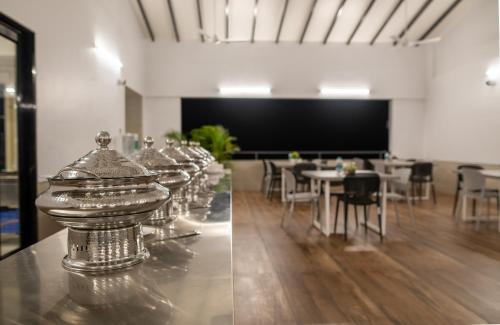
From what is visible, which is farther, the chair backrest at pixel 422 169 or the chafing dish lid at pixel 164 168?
the chair backrest at pixel 422 169

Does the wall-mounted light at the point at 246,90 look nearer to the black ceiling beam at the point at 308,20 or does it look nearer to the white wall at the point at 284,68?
the white wall at the point at 284,68

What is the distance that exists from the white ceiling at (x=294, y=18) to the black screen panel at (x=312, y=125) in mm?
1648

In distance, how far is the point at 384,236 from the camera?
5.54 metres

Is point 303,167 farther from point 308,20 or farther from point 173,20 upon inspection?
point 173,20

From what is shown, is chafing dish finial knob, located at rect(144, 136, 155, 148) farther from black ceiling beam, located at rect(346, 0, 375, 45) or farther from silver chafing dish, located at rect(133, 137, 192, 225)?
black ceiling beam, located at rect(346, 0, 375, 45)

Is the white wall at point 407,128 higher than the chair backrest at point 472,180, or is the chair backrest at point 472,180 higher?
the white wall at point 407,128

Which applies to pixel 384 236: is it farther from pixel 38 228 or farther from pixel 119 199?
pixel 119 199

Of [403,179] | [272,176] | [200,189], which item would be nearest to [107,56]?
[272,176]

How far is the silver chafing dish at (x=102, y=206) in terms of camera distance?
0.94 meters

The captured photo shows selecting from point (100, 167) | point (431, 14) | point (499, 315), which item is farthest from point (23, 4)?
point (431, 14)

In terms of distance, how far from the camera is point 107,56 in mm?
7047

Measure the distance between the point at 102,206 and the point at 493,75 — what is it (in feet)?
30.1

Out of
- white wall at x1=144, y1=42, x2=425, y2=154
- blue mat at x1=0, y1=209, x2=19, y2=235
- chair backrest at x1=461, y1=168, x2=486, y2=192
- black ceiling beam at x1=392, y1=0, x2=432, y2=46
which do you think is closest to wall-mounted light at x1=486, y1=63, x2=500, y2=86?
black ceiling beam at x1=392, y1=0, x2=432, y2=46

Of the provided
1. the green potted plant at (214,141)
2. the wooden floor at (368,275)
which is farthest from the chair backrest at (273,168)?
the wooden floor at (368,275)
